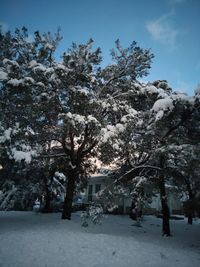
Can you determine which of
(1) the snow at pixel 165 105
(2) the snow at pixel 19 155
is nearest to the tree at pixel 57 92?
(2) the snow at pixel 19 155

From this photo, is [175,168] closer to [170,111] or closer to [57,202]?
[170,111]

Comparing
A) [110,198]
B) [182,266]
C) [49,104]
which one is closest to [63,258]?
[182,266]

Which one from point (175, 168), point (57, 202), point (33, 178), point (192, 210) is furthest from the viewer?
point (57, 202)

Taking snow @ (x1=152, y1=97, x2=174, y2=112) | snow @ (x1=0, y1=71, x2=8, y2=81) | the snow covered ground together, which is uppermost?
snow @ (x1=0, y1=71, x2=8, y2=81)

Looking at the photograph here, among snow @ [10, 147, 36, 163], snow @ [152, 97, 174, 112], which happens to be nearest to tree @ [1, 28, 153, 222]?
snow @ [10, 147, 36, 163]

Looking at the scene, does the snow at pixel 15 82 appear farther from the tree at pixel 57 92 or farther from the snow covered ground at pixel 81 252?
the snow covered ground at pixel 81 252

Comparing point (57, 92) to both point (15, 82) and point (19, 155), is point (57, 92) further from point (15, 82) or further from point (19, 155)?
point (19, 155)

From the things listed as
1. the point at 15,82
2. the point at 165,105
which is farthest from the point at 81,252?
the point at 15,82

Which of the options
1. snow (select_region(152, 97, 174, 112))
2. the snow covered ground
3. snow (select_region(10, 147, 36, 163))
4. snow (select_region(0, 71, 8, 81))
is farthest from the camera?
snow (select_region(0, 71, 8, 81))

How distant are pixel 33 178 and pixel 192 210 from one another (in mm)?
12005

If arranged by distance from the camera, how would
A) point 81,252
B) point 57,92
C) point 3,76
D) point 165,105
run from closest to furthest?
point 81,252 → point 165,105 → point 3,76 → point 57,92

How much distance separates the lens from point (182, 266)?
8031 millimetres

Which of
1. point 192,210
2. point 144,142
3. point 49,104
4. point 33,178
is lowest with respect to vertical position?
point 192,210

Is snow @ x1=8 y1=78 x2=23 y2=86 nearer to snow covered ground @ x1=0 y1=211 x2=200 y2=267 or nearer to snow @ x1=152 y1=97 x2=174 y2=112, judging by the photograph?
snow @ x1=152 y1=97 x2=174 y2=112
